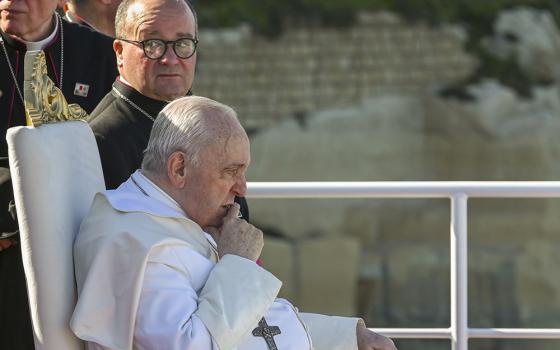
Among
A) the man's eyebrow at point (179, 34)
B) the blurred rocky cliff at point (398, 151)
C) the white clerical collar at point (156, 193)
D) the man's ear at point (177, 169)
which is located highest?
the man's eyebrow at point (179, 34)

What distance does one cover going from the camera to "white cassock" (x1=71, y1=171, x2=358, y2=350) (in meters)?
2.47

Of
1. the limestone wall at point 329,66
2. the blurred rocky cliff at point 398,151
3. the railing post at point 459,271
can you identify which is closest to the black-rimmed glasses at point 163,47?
the railing post at point 459,271

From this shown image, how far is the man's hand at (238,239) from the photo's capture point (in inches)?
104

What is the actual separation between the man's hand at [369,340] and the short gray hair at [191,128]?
56 centimetres

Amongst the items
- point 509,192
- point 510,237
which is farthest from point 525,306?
point 509,192

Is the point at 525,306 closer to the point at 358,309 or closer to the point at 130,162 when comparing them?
the point at 358,309

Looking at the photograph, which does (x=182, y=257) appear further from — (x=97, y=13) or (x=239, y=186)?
(x=97, y=13)

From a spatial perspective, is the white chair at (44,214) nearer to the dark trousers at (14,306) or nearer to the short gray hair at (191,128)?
the short gray hair at (191,128)

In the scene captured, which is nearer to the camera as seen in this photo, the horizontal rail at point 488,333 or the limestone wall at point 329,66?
the horizontal rail at point 488,333

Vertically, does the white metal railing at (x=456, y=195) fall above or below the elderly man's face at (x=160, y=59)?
below

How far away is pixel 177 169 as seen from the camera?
103 inches

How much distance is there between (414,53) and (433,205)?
323cm

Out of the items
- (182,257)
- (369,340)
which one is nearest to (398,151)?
(369,340)

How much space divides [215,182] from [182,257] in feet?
0.55
